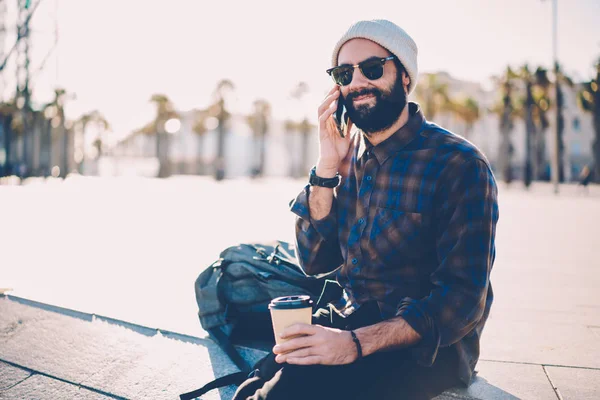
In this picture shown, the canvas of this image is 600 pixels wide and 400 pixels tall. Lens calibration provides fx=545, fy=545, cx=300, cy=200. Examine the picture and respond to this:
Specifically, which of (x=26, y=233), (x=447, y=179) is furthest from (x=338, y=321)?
(x=26, y=233)

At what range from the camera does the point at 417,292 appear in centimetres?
225

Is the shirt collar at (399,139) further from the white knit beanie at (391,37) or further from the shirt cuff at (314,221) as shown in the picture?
the shirt cuff at (314,221)

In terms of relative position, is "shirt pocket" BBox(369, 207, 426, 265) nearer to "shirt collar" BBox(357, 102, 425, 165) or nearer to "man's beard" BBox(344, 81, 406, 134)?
"shirt collar" BBox(357, 102, 425, 165)

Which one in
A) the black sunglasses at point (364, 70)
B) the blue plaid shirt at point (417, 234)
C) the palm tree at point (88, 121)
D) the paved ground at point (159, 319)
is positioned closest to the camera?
the blue plaid shirt at point (417, 234)

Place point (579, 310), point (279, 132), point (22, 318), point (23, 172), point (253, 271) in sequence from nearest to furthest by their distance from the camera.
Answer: point (253, 271) → point (22, 318) → point (579, 310) → point (23, 172) → point (279, 132)

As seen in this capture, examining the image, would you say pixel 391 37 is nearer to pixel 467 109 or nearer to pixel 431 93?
pixel 431 93

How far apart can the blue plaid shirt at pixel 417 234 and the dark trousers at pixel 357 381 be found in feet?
0.34

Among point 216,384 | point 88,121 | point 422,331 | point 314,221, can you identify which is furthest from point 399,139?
point 88,121

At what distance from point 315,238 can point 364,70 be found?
80cm

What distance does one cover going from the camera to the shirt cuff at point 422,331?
1963mm

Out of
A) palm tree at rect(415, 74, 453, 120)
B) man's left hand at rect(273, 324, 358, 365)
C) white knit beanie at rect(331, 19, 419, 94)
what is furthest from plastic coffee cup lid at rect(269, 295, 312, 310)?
palm tree at rect(415, 74, 453, 120)

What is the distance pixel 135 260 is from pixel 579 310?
517 cm

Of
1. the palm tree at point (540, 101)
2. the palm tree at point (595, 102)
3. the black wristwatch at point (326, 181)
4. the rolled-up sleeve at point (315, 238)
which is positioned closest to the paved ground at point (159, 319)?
the rolled-up sleeve at point (315, 238)

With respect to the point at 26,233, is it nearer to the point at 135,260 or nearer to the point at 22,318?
the point at 135,260
